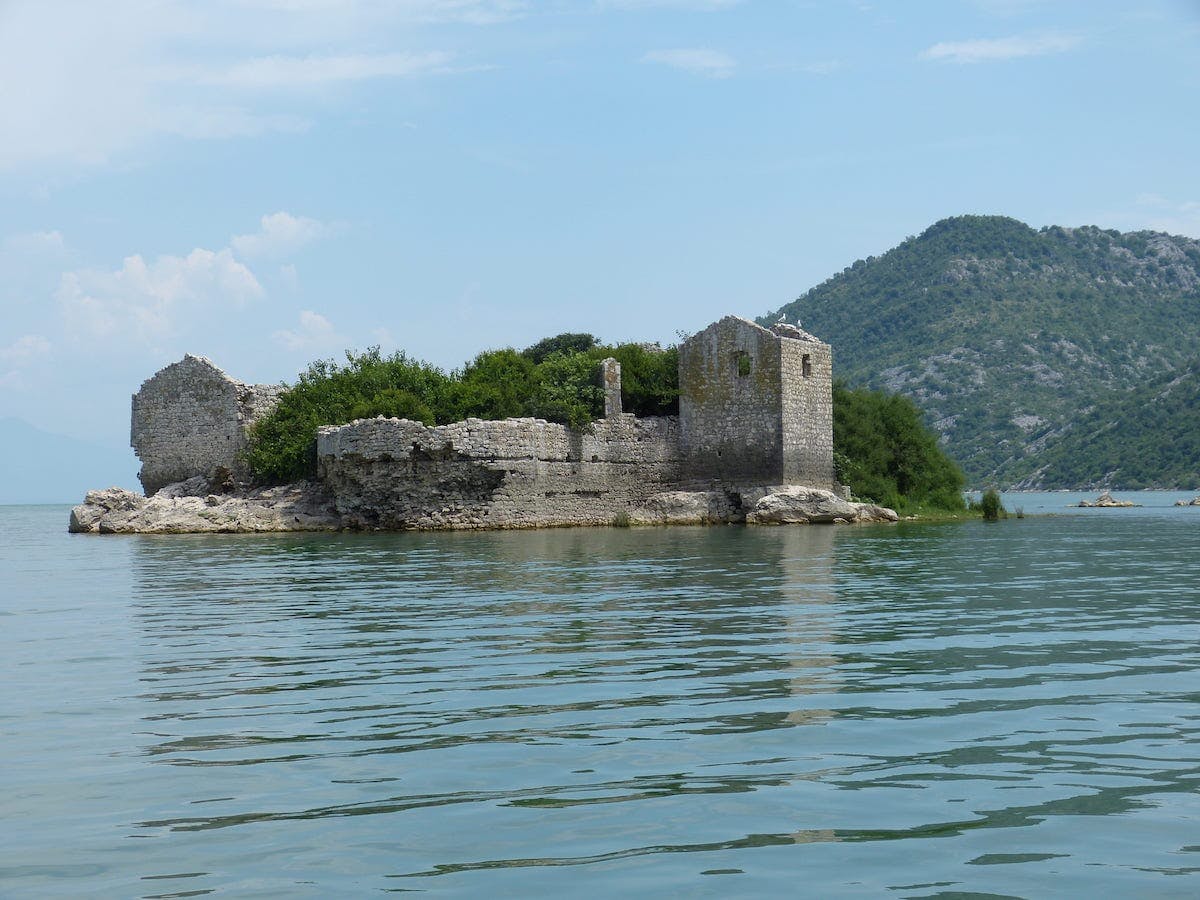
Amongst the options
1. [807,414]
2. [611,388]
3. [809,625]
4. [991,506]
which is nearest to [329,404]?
[611,388]

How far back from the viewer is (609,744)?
6.43m

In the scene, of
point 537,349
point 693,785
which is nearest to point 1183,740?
point 693,785

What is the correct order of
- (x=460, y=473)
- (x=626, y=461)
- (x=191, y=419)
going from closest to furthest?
(x=460, y=473) → (x=626, y=461) → (x=191, y=419)

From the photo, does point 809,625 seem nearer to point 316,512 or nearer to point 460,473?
point 460,473

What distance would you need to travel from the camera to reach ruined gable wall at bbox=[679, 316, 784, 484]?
31.2 meters

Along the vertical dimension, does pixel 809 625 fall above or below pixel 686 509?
below

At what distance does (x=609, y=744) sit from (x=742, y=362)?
2600 cm

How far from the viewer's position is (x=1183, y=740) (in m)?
6.32

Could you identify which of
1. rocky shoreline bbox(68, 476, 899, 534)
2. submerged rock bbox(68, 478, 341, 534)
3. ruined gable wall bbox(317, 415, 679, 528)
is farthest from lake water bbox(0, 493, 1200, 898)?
submerged rock bbox(68, 478, 341, 534)

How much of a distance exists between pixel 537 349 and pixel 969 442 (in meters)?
50.7

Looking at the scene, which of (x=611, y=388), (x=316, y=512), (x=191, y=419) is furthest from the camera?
(x=191, y=419)

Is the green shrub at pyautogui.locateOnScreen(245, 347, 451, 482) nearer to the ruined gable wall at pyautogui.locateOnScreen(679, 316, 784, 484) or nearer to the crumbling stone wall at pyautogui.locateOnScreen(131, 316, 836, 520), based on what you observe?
the crumbling stone wall at pyautogui.locateOnScreen(131, 316, 836, 520)

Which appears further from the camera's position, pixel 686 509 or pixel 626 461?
pixel 626 461

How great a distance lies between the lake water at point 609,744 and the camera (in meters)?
4.64
